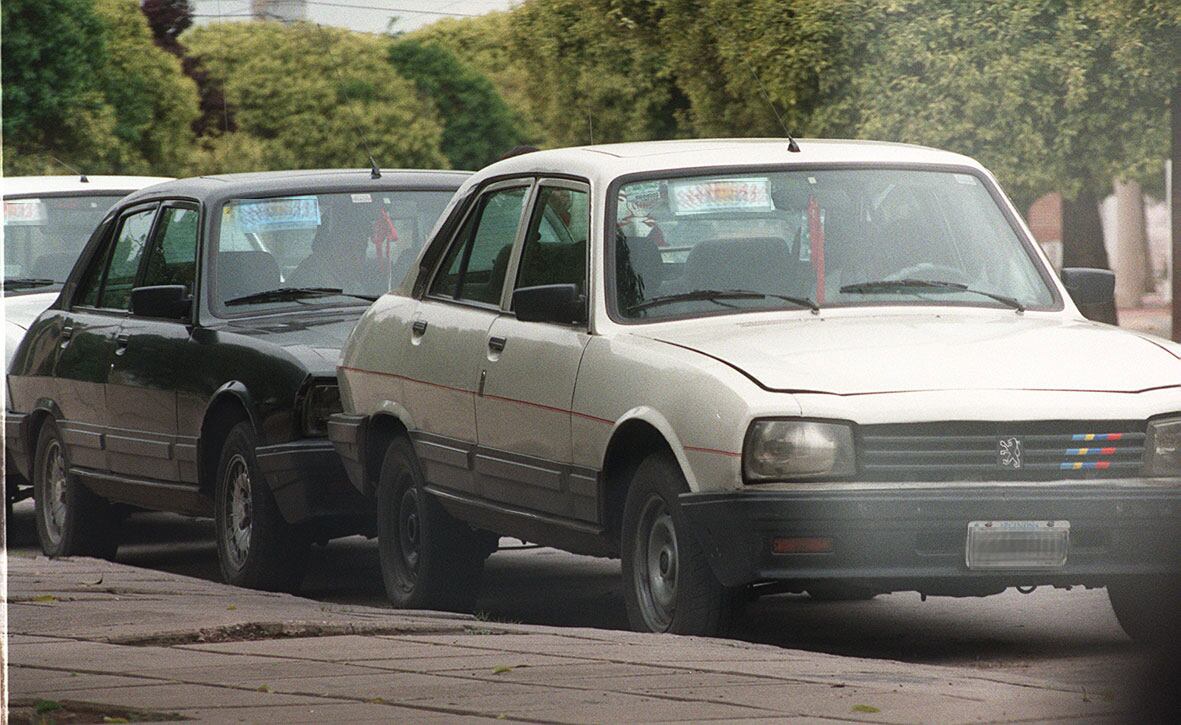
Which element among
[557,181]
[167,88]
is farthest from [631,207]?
[167,88]

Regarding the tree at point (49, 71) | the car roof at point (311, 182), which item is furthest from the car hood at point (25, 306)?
the tree at point (49, 71)

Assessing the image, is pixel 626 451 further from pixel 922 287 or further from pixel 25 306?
pixel 25 306

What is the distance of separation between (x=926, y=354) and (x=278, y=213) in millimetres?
4497

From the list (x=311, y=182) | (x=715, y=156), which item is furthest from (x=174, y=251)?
(x=715, y=156)

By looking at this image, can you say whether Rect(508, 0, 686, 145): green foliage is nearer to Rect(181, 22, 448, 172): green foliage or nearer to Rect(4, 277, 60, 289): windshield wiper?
Rect(181, 22, 448, 172): green foliage

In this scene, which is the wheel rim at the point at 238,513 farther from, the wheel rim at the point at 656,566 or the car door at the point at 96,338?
the wheel rim at the point at 656,566

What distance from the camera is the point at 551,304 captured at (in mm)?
8227

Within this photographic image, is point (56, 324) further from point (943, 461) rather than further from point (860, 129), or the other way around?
point (860, 129)

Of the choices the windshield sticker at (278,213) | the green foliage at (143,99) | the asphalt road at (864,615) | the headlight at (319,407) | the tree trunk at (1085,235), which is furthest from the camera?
the green foliage at (143,99)

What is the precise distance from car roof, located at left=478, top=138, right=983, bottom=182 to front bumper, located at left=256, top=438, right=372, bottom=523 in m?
1.62

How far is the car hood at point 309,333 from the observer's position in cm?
1021

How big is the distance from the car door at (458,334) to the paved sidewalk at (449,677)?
0.92 m

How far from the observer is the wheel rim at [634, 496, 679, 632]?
25.1ft

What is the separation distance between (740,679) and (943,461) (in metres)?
1.22
